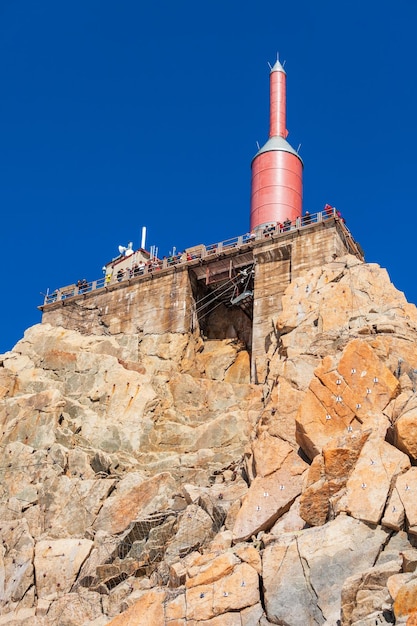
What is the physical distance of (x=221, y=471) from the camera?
1228 inches

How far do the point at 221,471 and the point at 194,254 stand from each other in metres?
18.3

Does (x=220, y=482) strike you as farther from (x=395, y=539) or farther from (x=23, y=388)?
(x=23, y=388)

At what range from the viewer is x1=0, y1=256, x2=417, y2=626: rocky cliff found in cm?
2095

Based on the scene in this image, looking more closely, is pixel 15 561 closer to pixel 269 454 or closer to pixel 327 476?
pixel 269 454

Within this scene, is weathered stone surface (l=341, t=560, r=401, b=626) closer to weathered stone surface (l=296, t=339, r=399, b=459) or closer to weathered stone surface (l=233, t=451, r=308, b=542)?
weathered stone surface (l=233, t=451, r=308, b=542)

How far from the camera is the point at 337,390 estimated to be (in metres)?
25.1

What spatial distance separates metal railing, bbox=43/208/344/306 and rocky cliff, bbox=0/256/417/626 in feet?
16.7

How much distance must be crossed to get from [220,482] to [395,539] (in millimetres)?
10574

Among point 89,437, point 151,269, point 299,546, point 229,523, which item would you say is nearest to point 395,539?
point 299,546

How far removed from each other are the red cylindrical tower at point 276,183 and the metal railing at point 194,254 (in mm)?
1434

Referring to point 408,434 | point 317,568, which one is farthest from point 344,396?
point 317,568

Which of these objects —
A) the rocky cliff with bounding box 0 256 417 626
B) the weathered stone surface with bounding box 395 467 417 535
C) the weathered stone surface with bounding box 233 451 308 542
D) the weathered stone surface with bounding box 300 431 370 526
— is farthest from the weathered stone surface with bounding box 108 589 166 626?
the weathered stone surface with bounding box 395 467 417 535

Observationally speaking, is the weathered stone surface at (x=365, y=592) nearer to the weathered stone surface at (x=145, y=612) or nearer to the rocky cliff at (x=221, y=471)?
the rocky cliff at (x=221, y=471)

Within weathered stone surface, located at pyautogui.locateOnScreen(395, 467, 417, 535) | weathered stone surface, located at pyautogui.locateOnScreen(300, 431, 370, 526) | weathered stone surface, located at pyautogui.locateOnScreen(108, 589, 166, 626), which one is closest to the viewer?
weathered stone surface, located at pyautogui.locateOnScreen(395, 467, 417, 535)
